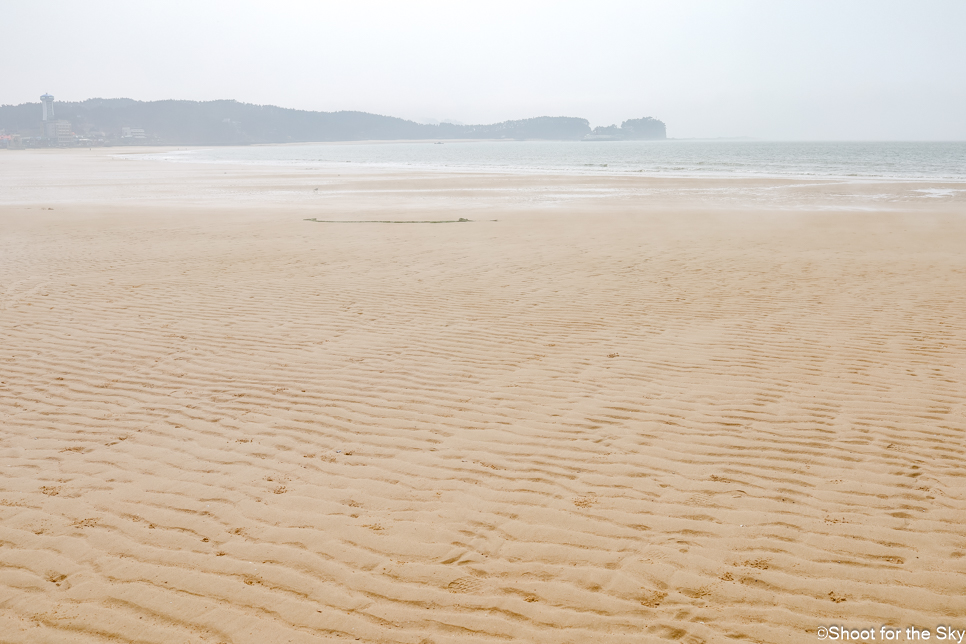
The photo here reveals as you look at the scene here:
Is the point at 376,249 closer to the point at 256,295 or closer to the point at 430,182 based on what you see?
the point at 256,295

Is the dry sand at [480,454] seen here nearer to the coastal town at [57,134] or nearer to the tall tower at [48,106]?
the coastal town at [57,134]

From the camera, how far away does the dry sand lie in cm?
329

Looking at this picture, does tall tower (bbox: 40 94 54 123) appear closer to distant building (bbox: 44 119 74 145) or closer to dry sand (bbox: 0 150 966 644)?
distant building (bbox: 44 119 74 145)

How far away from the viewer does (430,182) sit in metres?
36.5

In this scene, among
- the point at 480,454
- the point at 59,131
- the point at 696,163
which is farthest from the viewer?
the point at 59,131

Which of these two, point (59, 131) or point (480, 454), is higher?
point (59, 131)

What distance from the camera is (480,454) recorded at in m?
4.80

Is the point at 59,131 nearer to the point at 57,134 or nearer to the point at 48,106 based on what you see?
the point at 57,134

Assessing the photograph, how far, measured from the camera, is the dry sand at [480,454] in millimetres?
3285

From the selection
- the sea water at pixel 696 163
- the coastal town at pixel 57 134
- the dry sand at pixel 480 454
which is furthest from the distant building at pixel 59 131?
the dry sand at pixel 480 454

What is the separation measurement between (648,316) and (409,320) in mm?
2998

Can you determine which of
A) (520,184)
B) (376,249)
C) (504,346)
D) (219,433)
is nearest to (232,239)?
(376,249)

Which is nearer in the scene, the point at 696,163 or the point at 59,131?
the point at 696,163

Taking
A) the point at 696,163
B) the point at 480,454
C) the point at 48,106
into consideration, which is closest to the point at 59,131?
the point at 48,106
